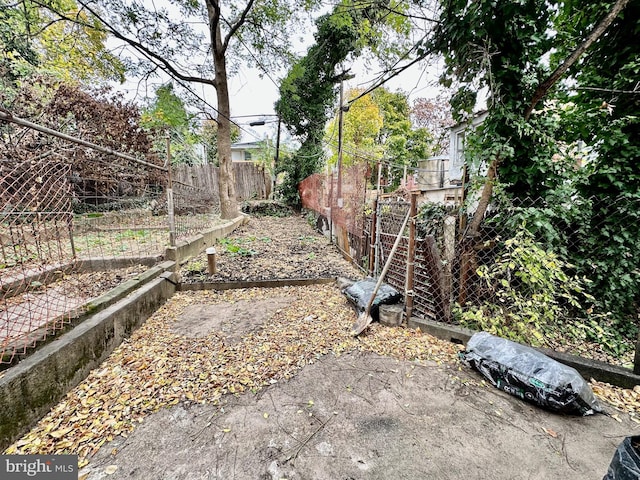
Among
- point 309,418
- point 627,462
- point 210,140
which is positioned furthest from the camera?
point 210,140

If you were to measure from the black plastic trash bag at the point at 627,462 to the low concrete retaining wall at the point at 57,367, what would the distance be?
277 centimetres

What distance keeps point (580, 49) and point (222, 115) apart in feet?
24.8

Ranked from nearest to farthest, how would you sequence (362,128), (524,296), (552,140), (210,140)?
(524,296) < (552,140) < (362,128) < (210,140)

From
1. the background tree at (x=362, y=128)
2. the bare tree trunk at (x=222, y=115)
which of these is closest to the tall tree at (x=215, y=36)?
the bare tree trunk at (x=222, y=115)

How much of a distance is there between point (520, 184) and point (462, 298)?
1.41m

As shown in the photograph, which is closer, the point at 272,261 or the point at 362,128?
the point at 272,261

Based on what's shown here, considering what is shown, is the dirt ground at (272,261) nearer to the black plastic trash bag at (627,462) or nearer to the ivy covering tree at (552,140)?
the ivy covering tree at (552,140)

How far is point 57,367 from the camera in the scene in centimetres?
168

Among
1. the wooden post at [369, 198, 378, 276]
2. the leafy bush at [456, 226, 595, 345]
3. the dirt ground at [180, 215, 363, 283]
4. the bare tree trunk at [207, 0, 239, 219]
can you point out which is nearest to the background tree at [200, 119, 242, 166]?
the bare tree trunk at [207, 0, 239, 219]

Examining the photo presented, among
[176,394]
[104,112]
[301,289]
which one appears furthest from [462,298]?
[104,112]

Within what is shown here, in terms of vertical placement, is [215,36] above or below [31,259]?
above

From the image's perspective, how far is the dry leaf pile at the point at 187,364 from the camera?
1.51 m

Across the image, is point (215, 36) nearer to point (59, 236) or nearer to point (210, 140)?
point (59, 236)

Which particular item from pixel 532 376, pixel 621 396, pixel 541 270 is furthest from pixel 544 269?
pixel 532 376
